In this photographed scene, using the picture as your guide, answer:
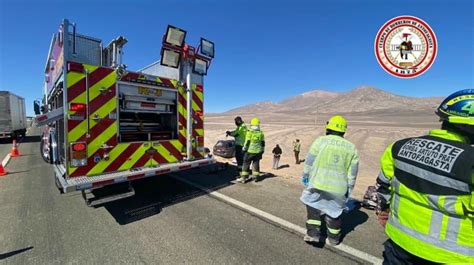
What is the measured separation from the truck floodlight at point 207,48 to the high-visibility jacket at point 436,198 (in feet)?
14.5

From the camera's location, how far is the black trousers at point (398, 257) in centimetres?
169

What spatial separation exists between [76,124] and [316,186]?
374 cm

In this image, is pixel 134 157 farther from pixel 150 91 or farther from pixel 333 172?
pixel 333 172

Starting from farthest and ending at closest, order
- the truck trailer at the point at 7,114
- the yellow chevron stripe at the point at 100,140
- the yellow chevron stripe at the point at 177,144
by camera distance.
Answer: the truck trailer at the point at 7,114, the yellow chevron stripe at the point at 177,144, the yellow chevron stripe at the point at 100,140

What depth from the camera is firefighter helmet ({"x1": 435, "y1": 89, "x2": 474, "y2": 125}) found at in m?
1.55

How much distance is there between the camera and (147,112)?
4.77 meters

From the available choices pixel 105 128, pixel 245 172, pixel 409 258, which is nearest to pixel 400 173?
pixel 409 258

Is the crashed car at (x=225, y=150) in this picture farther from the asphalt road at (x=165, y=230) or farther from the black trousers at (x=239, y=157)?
the asphalt road at (x=165, y=230)

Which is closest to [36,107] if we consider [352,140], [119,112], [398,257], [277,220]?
[119,112]

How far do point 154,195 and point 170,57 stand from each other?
9.57ft

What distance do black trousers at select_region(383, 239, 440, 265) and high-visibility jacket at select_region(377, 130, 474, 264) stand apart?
66mm

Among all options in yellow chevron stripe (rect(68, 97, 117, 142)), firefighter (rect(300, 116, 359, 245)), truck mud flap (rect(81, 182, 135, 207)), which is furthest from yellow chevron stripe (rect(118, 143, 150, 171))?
firefighter (rect(300, 116, 359, 245))

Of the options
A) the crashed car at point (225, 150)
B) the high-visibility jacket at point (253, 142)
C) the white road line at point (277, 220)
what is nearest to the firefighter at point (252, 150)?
the high-visibility jacket at point (253, 142)

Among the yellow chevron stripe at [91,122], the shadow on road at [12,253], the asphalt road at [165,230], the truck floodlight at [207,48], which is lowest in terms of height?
the shadow on road at [12,253]
